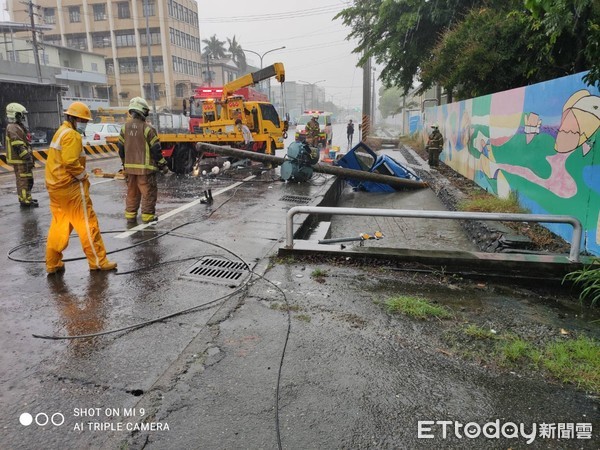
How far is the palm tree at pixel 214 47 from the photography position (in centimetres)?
8136

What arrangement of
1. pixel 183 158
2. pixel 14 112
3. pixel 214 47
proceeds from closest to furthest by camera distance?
pixel 14 112, pixel 183 158, pixel 214 47

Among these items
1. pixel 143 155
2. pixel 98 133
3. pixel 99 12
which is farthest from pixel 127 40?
pixel 143 155

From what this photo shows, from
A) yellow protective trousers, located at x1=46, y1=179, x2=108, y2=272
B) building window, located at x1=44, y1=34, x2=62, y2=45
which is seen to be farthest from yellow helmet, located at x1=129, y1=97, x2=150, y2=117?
building window, located at x1=44, y1=34, x2=62, y2=45

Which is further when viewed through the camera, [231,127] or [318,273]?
[231,127]

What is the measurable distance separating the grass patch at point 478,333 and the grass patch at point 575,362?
0.39 meters

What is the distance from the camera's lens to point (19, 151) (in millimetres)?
8258

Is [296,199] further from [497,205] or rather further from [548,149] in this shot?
[548,149]

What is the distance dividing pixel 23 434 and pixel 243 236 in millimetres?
4231

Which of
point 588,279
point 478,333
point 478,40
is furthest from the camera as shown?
point 478,40

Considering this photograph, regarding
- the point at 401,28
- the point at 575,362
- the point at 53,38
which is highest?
the point at 53,38

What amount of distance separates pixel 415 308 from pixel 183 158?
10657mm

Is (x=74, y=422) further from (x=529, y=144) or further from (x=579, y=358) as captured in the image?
(x=529, y=144)

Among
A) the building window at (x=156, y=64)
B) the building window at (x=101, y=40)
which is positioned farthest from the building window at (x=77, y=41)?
the building window at (x=156, y=64)

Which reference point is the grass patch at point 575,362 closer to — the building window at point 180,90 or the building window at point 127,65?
the building window at point 180,90
